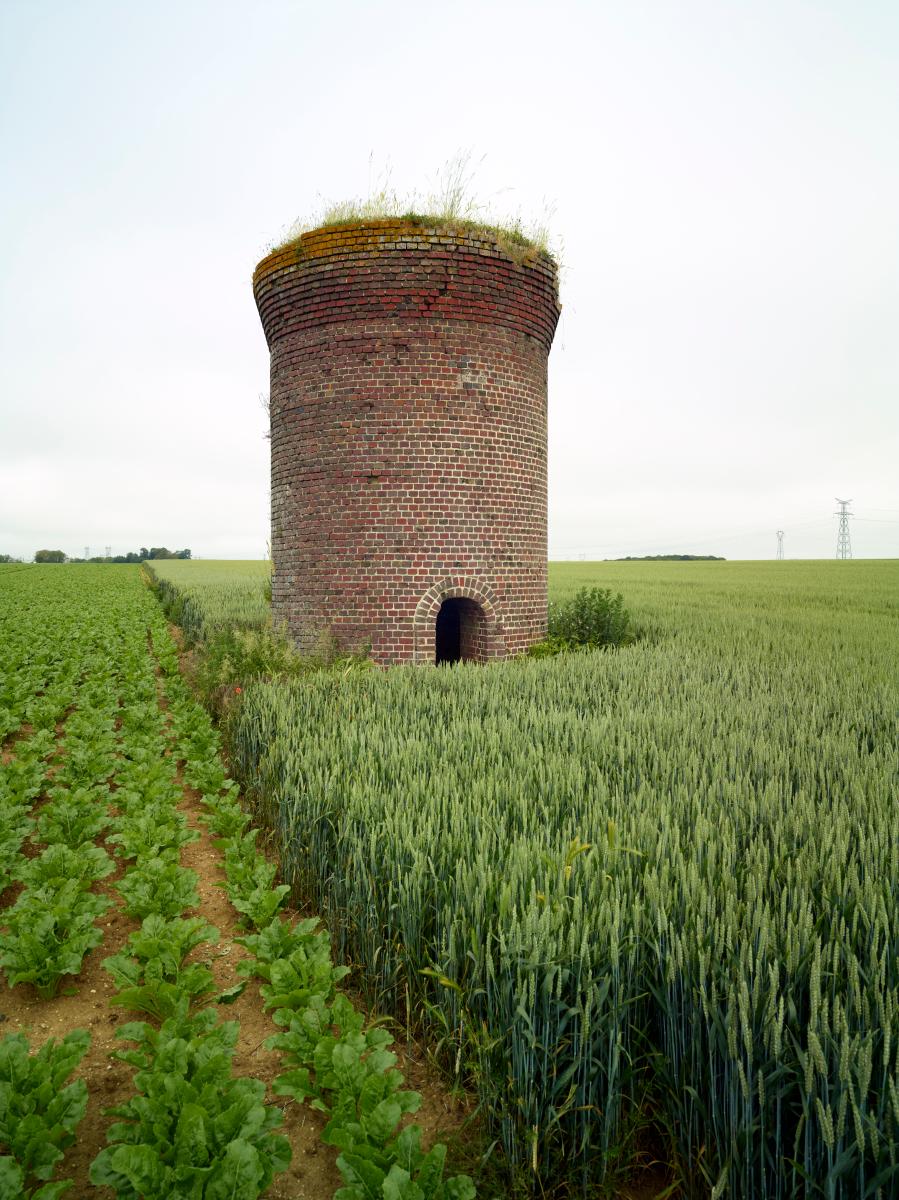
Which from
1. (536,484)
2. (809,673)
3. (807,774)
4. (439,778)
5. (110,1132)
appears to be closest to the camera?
(110,1132)

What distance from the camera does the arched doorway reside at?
9917mm

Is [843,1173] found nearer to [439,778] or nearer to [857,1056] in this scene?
[857,1056]

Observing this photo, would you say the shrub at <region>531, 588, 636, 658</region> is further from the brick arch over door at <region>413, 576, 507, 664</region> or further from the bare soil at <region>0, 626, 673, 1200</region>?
the bare soil at <region>0, 626, 673, 1200</region>

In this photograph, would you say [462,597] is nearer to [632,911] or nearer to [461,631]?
[461,631]

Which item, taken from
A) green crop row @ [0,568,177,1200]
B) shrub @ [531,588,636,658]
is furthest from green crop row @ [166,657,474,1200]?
shrub @ [531,588,636,658]

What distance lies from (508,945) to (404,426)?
7787mm

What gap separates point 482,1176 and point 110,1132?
1248 mm

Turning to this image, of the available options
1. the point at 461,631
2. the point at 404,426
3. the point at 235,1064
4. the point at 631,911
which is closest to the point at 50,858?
the point at 235,1064

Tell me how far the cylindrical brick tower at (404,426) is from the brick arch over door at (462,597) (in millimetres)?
20

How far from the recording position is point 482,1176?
2.39 meters

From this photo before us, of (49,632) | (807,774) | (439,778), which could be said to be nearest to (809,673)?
(807,774)

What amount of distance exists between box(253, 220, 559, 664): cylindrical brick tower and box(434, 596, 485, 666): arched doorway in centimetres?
7

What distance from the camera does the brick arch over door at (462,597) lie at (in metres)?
9.38

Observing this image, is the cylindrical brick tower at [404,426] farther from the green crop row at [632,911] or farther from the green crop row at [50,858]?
the green crop row at [632,911]
